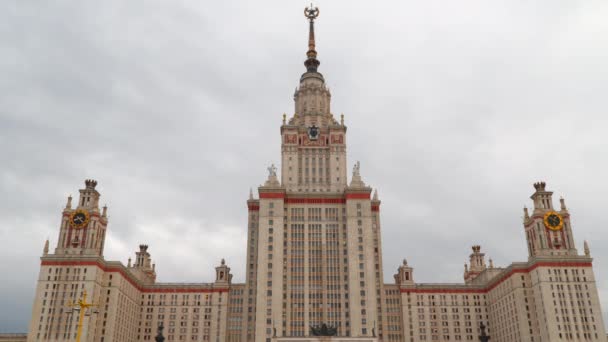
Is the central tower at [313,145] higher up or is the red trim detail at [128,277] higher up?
the central tower at [313,145]

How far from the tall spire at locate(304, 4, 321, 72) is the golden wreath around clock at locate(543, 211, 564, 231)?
90603 millimetres

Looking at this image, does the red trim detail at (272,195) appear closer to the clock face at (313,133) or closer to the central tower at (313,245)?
the central tower at (313,245)

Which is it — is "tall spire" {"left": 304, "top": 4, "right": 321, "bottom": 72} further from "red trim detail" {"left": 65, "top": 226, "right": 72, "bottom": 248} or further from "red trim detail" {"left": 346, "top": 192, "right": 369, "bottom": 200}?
"red trim detail" {"left": 65, "top": 226, "right": 72, "bottom": 248}

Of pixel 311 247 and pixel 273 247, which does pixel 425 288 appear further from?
pixel 273 247

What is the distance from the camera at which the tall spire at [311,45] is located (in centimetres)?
18888

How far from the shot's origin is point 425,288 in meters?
166

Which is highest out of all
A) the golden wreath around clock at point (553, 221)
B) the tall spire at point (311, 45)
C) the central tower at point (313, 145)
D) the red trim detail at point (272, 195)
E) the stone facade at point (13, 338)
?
the tall spire at point (311, 45)

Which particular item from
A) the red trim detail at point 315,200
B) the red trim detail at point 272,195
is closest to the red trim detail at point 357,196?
the red trim detail at point 315,200

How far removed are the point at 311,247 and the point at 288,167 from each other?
91.0 feet

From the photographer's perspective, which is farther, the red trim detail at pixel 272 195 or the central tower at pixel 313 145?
the central tower at pixel 313 145

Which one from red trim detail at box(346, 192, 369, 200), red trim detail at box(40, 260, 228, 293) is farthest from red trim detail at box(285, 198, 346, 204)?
red trim detail at box(40, 260, 228, 293)

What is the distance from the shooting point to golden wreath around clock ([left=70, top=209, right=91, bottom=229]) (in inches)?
5728

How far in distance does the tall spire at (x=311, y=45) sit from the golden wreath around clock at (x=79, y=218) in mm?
89042

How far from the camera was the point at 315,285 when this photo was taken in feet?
499
